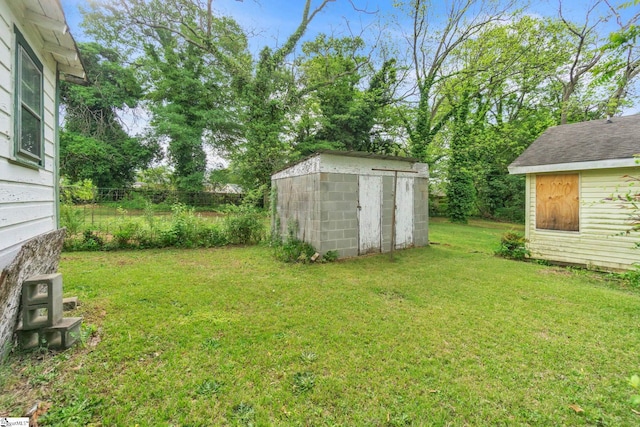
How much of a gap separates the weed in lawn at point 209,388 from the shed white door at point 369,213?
468cm

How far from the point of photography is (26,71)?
249cm

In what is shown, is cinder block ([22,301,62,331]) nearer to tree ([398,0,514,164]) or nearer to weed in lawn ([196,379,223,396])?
weed in lawn ([196,379,223,396])

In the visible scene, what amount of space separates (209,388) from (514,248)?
7.30m

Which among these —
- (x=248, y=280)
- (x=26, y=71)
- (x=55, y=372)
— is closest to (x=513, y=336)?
(x=248, y=280)

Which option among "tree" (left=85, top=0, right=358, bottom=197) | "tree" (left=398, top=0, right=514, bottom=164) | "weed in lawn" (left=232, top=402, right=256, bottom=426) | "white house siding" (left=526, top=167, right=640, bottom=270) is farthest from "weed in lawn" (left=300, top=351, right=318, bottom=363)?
"tree" (left=398, top=0, right=514, bottom=164)

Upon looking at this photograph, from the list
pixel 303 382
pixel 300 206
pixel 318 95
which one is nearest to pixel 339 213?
pixel 300 206

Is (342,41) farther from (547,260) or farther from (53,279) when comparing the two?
(53,279)

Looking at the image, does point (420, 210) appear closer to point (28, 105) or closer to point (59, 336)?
point (59, 336)

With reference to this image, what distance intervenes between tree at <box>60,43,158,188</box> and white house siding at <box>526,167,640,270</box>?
2092 cm

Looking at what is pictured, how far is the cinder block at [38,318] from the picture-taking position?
7.55 feet

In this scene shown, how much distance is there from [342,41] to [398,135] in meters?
6.94

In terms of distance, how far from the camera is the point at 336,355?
245 centimetres

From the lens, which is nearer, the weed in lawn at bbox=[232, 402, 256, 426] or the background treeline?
the weed in lawn at bbox=[232, 402, 256, 426]

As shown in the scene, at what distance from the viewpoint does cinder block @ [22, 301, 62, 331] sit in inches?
90.6
